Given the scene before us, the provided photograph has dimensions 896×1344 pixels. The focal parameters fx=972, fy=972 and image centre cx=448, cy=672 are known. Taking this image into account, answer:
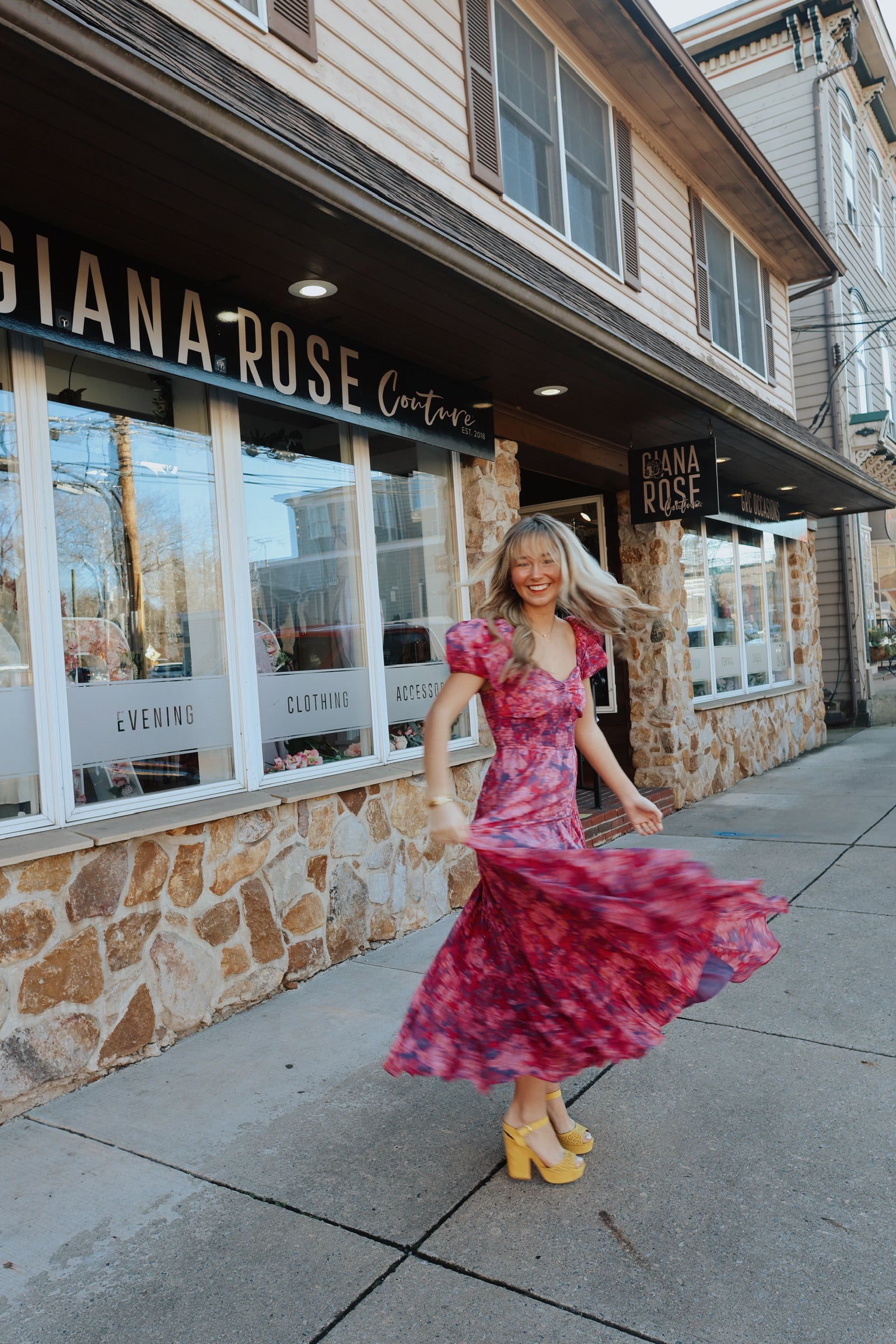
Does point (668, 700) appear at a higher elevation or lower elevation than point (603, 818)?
higher

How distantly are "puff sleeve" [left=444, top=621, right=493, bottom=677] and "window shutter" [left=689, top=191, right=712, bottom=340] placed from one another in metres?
7.52

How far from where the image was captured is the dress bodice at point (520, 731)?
111 inches

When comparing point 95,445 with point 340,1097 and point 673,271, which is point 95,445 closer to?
point 340,1097

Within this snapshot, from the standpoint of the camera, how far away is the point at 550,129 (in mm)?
6996

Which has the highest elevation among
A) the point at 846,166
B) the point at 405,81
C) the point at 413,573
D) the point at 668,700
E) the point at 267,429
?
the point at 846,166

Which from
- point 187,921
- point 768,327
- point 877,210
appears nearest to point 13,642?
point 187,921

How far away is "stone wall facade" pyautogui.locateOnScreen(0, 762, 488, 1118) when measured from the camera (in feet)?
11.3

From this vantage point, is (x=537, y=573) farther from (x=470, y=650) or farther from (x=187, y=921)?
(x=187, y=921)

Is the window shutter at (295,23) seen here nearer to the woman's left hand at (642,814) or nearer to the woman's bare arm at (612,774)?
the woman's bare arm at (612,774)

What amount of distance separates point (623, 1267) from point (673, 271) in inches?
328

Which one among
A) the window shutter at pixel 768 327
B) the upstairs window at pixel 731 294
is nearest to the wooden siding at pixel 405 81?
the upstairs window at pixel 731 294

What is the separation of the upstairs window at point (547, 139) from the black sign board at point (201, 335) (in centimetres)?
178

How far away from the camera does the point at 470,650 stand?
282 cm

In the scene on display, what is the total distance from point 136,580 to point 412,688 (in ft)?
6.28
